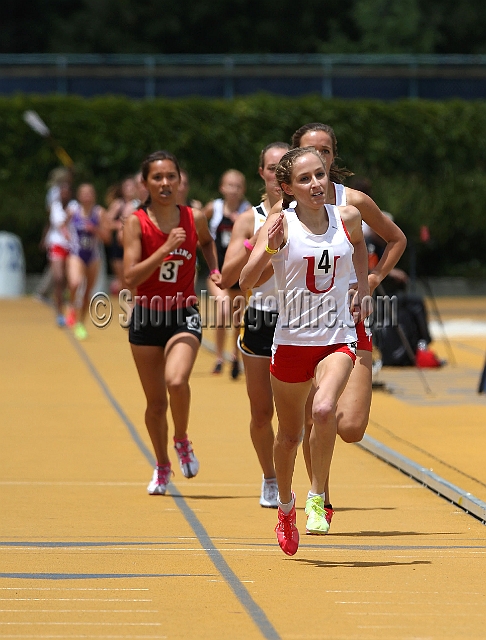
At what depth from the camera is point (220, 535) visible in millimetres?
7297

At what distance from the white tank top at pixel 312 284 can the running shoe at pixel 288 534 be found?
0.84m

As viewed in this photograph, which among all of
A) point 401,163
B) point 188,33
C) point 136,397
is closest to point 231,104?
point 401,163

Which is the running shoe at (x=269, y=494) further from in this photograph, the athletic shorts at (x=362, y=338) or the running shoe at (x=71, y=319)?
the running shoe at (x=71, y=319)

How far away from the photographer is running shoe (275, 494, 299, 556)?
6.43 m

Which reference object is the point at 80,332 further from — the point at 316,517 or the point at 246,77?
the point at 246,77

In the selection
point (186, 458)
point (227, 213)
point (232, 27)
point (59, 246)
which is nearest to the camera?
point (186, 458)

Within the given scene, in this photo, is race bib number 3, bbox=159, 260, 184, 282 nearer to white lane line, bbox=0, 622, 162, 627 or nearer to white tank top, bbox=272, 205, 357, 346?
white tank top, bbox=272, 205, 357, 346

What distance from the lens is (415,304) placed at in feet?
52.1

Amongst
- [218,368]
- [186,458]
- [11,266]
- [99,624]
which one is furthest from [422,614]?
[11,266]

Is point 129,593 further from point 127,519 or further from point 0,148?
point 0,148

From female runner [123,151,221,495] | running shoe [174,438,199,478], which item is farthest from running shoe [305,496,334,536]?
running shoe [174,438,199,478]

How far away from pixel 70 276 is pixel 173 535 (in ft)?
38.7

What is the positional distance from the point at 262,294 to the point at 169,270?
81 cm

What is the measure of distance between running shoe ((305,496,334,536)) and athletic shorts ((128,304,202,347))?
215 centimetres
